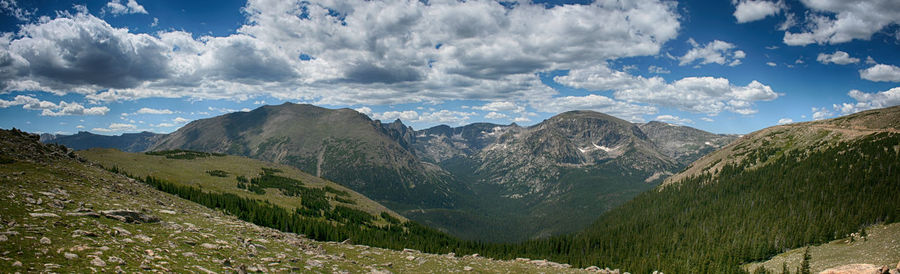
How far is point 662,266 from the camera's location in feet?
443

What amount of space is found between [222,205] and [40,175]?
210ft

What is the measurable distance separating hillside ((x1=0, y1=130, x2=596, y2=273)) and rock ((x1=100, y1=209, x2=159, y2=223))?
2.7 inches

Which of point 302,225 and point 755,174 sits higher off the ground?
point 755,174

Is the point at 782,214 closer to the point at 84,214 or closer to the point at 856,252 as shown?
the point at 856,252

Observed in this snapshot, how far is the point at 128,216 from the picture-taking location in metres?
29.0

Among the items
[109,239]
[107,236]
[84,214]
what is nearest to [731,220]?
[109,239]

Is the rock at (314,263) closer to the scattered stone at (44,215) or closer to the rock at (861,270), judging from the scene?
the scattered stone at (44,215)

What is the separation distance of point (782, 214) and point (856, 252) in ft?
265

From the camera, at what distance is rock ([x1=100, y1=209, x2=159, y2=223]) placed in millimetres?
28062

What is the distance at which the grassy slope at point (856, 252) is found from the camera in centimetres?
7700

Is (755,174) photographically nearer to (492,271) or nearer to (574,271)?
(574,271)

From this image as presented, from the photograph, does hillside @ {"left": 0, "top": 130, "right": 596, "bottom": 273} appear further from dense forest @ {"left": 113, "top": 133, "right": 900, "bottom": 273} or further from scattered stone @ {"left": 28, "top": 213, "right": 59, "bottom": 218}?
dense forest @ {"left": 113, "top": 133, "right": 900, "bottom": 273}

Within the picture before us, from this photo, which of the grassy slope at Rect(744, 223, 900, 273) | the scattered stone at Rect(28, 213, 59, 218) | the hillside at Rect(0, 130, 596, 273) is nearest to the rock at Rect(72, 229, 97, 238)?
the hillside at Rect(0, 130, 596, 273)

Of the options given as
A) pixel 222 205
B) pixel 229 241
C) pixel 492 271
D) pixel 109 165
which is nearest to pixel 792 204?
pixel 492 271
